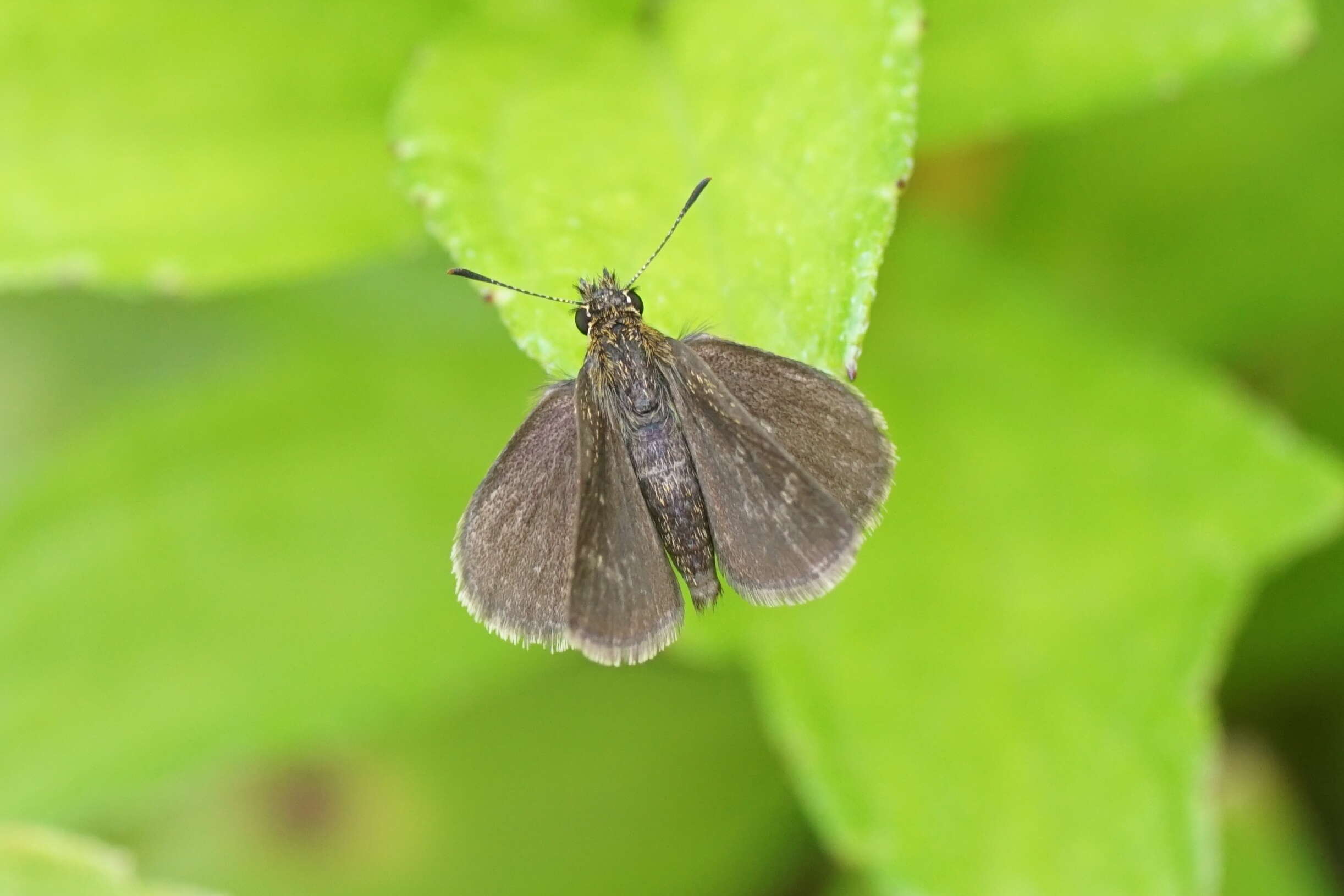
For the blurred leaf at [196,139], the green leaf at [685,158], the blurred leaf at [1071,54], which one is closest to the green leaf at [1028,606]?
the blurred leaf at [1071,54]

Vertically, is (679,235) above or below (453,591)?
below

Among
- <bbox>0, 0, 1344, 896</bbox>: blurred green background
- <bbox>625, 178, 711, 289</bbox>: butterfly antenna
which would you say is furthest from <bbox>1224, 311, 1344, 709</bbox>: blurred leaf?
<bbox>625, 178, 711, 289</bbox>: butterfly antenna

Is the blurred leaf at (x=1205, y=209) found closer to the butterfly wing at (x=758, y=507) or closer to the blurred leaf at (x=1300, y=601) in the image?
the blurred leaf at (x=1300, y=601)

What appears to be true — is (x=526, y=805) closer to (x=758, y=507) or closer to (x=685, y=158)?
(x=758, y=507)

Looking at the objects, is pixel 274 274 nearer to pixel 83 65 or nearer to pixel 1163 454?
pixel 83 65

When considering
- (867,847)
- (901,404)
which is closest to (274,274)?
(901,404)

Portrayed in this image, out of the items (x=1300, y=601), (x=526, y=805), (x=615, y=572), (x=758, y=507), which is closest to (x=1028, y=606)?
(x=758, y=507)
